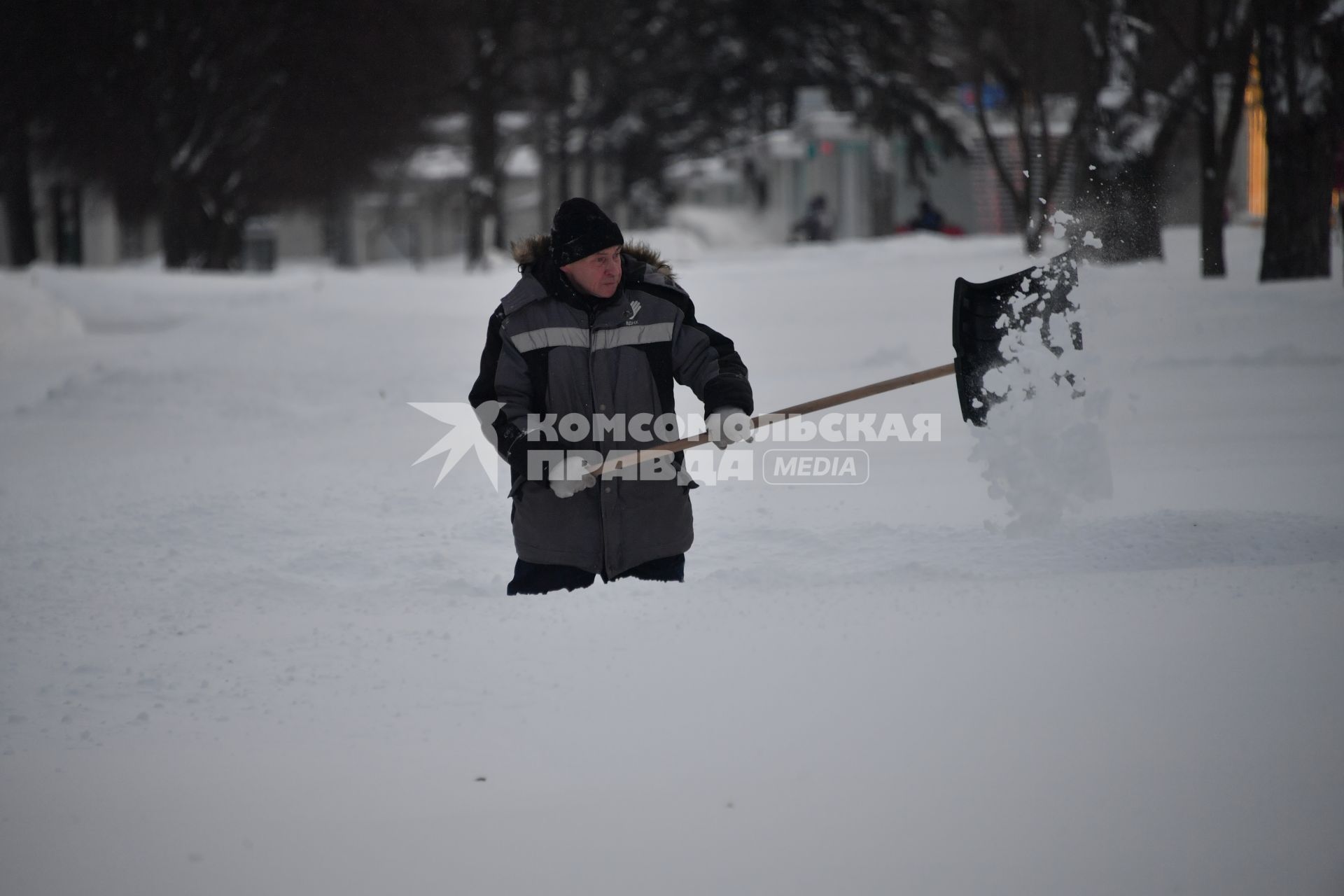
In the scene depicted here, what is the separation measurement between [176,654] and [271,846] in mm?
1182

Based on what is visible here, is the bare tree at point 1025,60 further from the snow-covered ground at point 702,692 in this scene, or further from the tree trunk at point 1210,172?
the snow-covered ground at point 702,692

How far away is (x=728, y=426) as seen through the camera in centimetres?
358

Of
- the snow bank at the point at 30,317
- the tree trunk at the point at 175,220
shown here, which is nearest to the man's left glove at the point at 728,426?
the snow bank at the point at 30,317

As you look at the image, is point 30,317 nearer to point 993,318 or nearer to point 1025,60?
point 993,318

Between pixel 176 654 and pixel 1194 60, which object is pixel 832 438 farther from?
pixel 1194 60

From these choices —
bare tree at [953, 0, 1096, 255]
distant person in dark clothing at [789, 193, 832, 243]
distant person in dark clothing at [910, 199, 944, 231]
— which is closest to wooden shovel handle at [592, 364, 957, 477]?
bare tree at [953, 0, 1096, 255]

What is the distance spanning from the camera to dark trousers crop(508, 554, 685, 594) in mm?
3773

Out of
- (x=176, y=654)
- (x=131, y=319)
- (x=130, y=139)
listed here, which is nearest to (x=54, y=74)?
(x=130, y=139)

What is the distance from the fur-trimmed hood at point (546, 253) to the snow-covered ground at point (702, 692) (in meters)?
0.85

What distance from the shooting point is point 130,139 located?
79.4 ft

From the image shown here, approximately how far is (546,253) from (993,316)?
4.78ft

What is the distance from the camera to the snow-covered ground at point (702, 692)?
2.41 metres

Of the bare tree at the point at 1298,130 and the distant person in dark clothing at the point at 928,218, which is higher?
the distant person in dark clothing at the point at 928,218

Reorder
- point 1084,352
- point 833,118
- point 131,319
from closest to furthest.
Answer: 1. point 1084,352
2. point 131,319
3. point 833,118
